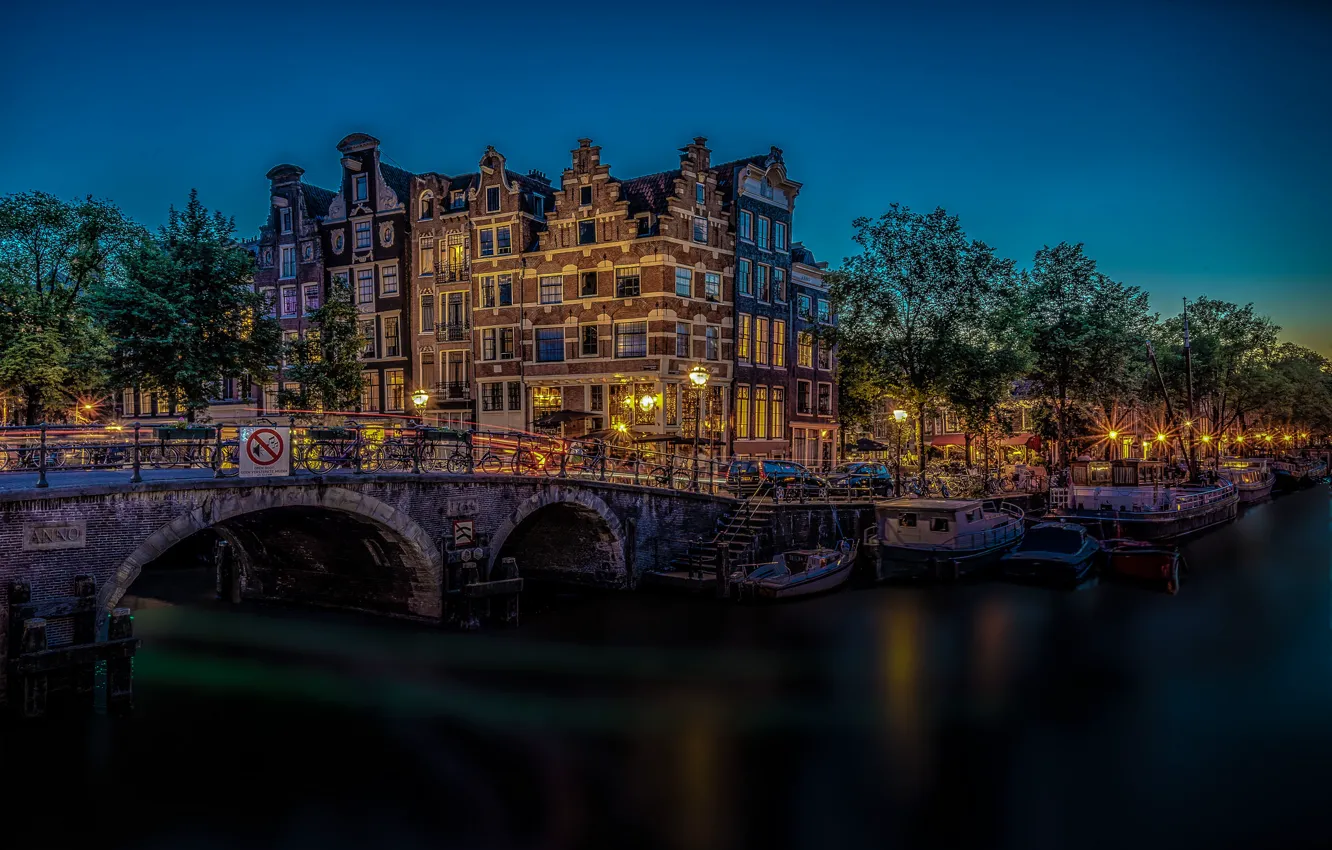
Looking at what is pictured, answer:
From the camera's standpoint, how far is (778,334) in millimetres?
50688

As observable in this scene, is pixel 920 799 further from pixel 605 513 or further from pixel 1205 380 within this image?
pixel 1205 380

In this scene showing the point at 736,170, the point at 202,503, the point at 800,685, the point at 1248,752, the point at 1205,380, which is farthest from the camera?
the point at 1205,380

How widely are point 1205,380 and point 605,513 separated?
6407 centimetres

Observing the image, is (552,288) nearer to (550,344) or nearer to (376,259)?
(550,344)

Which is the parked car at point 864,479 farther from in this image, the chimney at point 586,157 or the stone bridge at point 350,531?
the chimney at point 586,157

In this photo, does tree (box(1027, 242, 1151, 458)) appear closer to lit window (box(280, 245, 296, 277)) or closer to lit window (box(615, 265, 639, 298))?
lit window (box(615, 265, 639, 298))

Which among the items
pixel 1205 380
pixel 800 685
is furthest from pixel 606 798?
pixel 1205 380

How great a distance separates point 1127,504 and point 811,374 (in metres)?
18.7

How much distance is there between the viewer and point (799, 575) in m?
29.2

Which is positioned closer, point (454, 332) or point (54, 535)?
point (54, 535)

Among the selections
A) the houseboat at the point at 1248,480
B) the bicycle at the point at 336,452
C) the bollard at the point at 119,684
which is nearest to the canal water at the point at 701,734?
the bollard at the point at 119,684

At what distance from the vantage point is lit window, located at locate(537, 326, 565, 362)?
1871 inches

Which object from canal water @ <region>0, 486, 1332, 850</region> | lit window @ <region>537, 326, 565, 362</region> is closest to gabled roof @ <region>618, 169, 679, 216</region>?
lit window @ <region>537, 326, 565, 362</region>

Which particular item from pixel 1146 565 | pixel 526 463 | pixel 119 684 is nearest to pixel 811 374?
pixel 1146 565
